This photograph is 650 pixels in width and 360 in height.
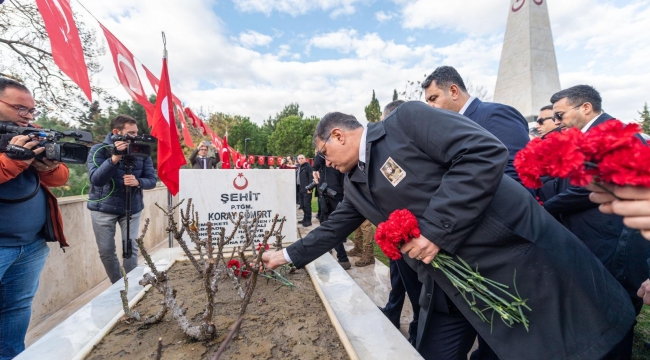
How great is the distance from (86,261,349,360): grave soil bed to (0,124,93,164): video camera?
1.16 m

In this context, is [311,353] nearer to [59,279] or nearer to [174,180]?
[174,180]

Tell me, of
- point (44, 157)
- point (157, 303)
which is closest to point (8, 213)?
point (44, 157)

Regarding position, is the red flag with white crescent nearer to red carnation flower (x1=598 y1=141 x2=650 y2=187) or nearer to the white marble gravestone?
the white marble gravestone

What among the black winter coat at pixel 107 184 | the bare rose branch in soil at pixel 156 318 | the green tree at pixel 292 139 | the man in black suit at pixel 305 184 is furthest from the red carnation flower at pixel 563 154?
the green tree at pixel 292 139

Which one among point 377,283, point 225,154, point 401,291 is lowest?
point 377,283

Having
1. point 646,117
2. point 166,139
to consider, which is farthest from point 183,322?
point 646,117

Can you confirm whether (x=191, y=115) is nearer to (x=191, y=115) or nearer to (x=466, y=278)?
(x=191, y=115)

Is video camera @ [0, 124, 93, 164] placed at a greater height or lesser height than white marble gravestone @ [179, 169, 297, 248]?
greater

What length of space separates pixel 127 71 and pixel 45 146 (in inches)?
91.8

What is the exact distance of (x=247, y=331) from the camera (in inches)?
66.0

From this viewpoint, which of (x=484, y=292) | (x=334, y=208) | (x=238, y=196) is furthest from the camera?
(x=334, y=208)

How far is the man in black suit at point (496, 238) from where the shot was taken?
3.90ft

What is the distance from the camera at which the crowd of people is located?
121cm

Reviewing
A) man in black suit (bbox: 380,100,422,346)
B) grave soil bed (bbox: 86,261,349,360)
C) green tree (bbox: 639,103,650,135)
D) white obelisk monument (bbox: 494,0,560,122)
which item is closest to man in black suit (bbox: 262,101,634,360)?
grave soil bed (bbox: 86,261,349,360)
